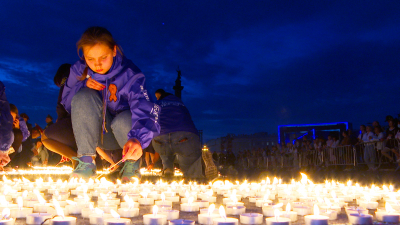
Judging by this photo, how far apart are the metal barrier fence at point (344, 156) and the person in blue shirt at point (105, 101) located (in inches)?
367

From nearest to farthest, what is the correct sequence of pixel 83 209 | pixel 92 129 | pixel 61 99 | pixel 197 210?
pixel 83 209
pixel 197 210
pixel 92 129
pixel 61 99

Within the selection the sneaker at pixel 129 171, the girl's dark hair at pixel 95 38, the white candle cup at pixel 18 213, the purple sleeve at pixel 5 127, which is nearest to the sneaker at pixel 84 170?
the sneaker at pixel 129 171

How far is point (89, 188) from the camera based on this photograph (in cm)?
345

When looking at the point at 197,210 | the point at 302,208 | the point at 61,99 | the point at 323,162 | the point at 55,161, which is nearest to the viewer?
the point at 302,208

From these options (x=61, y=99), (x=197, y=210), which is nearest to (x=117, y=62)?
(x=61, y=99)

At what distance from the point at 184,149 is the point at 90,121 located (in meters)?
2.38

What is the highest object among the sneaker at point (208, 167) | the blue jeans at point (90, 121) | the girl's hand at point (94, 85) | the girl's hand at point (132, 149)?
the girl's hand at point (94, 85)

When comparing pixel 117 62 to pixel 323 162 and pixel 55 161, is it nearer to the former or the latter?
pixel 55 161

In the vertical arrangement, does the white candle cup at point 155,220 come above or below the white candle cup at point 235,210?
above

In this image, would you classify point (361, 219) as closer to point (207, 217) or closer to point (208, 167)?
point (207, 217)

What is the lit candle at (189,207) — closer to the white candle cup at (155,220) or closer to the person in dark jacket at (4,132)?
the white candle cup at (155,220)

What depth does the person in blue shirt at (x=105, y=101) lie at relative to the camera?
3818 mm

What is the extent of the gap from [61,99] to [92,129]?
1.05 m

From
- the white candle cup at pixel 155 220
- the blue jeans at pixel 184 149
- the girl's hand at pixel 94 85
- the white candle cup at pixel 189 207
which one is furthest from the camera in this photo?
the blue jeans at pixel 184 149
